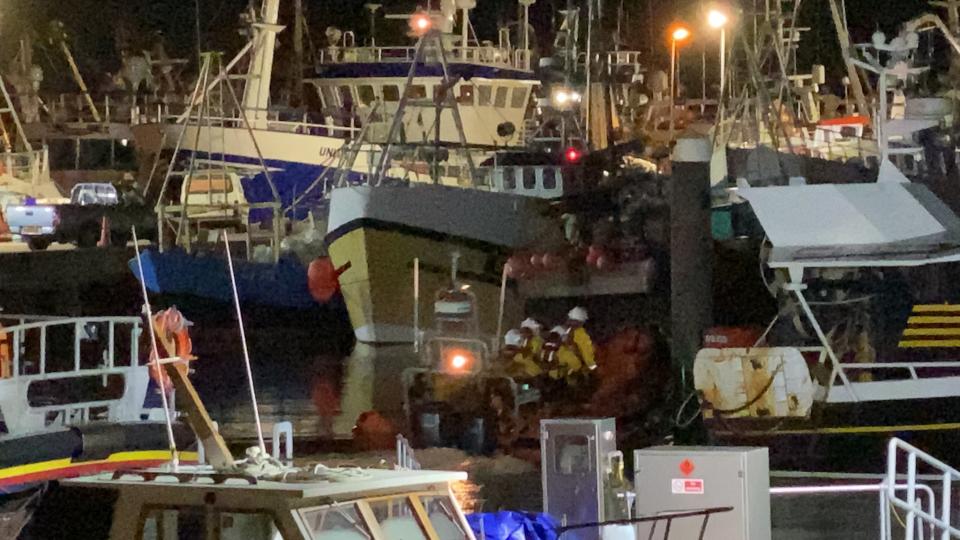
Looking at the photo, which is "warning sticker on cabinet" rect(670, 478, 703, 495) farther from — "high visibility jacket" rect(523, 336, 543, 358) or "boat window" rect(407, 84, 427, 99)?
"boat window" rect(407, 84, 427, 99)

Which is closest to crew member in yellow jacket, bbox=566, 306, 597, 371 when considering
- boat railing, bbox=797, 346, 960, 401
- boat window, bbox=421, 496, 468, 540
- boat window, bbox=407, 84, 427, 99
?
boat railing, bbox=797, 346, 960, 401

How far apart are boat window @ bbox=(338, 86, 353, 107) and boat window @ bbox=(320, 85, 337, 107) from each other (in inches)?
8.7

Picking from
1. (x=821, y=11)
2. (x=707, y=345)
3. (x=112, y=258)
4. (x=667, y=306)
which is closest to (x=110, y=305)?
(x=112, y=258)

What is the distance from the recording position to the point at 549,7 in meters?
61.1

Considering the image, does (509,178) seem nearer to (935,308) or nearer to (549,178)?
(549,178)

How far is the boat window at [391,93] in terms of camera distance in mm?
39812

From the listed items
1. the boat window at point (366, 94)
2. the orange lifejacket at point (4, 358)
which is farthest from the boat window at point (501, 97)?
the orange lifejacket at point (4, 358)

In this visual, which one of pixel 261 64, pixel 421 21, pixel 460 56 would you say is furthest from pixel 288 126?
pixel 421 21

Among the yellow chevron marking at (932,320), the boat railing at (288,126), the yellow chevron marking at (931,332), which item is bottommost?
the yellow chevron marking at (931,332)

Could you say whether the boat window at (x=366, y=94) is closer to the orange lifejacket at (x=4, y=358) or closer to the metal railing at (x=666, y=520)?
the orange lifejacket at (x=4, y=358)

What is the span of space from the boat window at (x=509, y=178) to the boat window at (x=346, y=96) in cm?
985

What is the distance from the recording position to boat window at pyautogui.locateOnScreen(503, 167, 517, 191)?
32.2 meters

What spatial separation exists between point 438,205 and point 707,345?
14.0 meters

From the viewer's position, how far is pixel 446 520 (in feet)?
19.5
